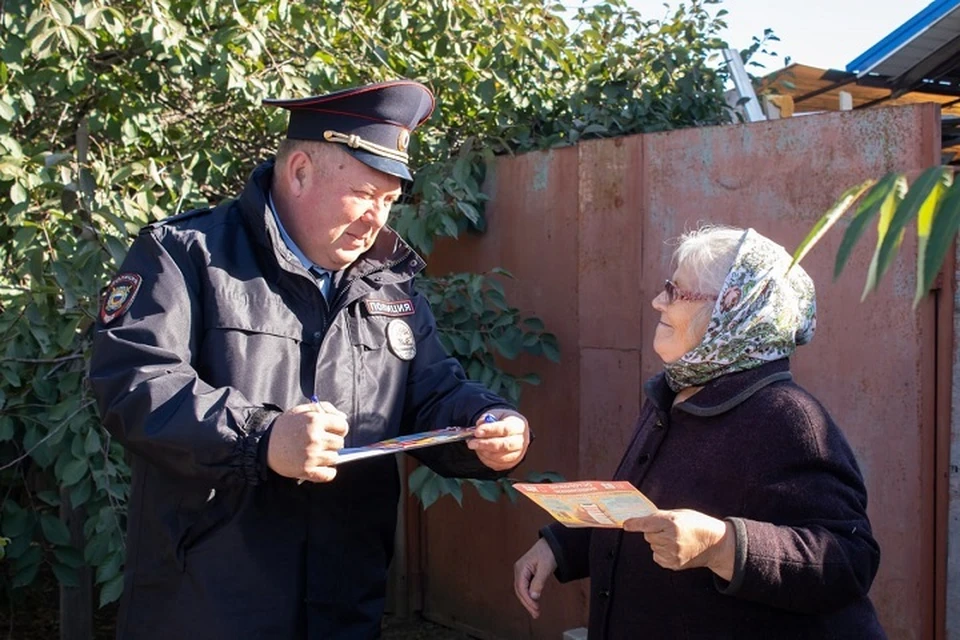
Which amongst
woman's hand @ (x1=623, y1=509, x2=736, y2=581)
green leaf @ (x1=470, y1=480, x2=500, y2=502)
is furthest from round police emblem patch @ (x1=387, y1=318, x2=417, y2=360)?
green leaf @ (x1=470, y1=480, x2=500, y2=502)

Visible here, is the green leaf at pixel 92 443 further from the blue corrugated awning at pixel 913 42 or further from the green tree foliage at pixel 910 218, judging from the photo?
the blue corrugated awning at pixel 913 42

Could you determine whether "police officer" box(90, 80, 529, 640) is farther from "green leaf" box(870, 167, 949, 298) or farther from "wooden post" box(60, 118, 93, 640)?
"wooden post" box(60, 118, 93, 640)

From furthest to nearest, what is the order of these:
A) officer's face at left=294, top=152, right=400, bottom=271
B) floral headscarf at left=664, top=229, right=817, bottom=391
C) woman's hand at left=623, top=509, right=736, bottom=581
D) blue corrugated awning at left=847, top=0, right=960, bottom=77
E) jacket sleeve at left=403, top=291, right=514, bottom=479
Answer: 1. blue corrugated awning at left=847, top=0, right=960, bottom=77
2. jacket sleeve at left=403, top=291, right=514, bottom=479
3. officer's face at left=294, top=152, right=400, bottom=271
4. floral headscarf at left=664, top=229, right=817, bottom=391
5. woman's hand at left=623, top=509, right=736, bottom=581

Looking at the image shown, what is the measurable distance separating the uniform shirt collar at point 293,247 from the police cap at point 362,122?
0.18 meters

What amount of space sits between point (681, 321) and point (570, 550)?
65 centimetres

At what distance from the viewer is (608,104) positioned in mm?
4910

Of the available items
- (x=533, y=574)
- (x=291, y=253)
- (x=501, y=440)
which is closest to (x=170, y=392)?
(x=291, y=253)

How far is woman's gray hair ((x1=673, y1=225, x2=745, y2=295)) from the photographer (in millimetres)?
2320

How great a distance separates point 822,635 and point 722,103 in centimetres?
337

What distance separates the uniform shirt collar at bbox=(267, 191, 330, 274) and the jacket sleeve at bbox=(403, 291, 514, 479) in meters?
0.30

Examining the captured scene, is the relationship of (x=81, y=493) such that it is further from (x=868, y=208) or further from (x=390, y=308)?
(x=868, y=208)

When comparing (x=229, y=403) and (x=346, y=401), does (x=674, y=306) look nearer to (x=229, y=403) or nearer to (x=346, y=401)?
(x=346, y=401)

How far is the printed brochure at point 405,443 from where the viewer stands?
205 cm

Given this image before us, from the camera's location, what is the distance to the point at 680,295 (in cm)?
238
